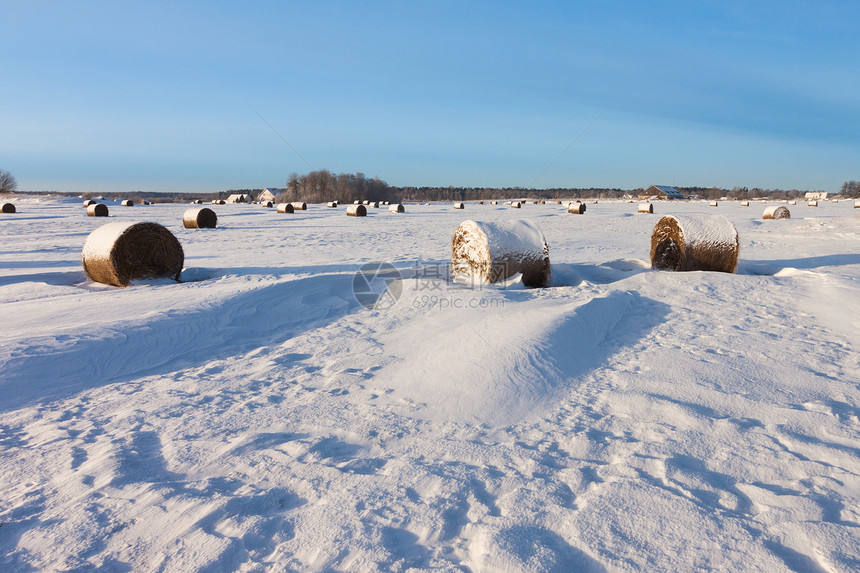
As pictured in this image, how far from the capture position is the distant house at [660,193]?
294 feet

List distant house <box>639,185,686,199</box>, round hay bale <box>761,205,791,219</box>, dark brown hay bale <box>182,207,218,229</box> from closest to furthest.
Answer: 1. dark brown hay bale <box>182,207,218,229</box>
2. round hay bale <box>761,205,791,219</box>
3. distant house <box>639,185,686,199</box>

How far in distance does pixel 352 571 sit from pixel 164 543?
815 mm

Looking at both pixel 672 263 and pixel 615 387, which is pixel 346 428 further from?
pixel 672 263

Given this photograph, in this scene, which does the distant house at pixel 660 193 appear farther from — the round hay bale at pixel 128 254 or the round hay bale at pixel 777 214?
the round hay bale at pixel 128 254

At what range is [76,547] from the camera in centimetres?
198

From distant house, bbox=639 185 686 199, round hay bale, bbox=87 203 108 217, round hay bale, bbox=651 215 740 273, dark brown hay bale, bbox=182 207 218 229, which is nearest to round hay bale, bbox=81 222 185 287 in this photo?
round hay bale, bbox=651 215 740 273

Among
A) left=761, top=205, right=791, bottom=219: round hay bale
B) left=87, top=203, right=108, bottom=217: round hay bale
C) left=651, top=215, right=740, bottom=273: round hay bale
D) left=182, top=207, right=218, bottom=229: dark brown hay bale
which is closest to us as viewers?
left=651, top=215, right=740, bottom=273: round hay bale

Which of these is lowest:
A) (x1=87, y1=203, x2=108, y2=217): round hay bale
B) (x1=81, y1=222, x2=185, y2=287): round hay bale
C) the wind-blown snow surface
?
the wind-blown snow surface

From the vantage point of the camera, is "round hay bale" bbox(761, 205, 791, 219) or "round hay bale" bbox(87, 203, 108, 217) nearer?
"round hay bale" bbox(761, 205, 791, 219)

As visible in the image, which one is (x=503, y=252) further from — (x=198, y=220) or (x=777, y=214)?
A: (x=777, y=214)

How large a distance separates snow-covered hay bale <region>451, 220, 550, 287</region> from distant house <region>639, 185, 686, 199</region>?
90.0 metres

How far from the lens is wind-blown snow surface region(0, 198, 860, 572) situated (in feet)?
6.54

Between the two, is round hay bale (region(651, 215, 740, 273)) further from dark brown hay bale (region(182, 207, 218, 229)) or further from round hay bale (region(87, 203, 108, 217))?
round hay bale (region(87, 203, 108, 217))

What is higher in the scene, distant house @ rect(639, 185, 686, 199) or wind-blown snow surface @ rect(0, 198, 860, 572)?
distant house @ rect(639, 185, 686, 199)
